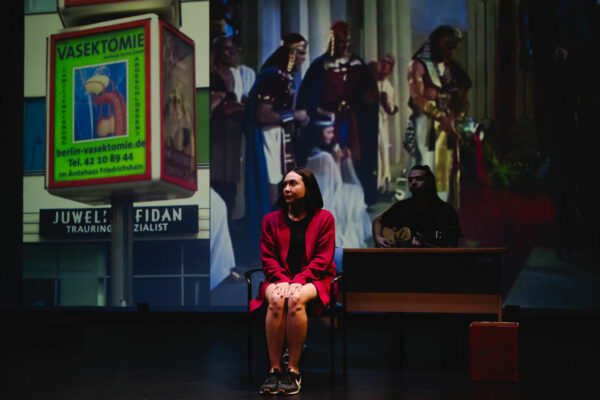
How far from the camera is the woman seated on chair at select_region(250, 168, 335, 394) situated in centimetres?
341

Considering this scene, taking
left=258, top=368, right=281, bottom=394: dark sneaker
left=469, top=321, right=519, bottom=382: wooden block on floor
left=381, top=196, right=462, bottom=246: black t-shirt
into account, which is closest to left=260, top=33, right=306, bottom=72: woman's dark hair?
left=381, top=196, right=462, bottom=246: black t-shirt

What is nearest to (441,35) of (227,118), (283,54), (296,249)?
(283,54)

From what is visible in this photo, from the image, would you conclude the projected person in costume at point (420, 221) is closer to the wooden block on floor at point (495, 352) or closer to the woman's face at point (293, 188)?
the wooden block on floor at point (495, 352)

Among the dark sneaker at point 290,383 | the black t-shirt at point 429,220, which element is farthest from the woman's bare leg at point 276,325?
the black t-shirt at point 429,220

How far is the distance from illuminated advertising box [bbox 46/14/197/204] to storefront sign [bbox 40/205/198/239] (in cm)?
14

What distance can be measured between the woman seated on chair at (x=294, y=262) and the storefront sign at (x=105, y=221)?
2.94 m

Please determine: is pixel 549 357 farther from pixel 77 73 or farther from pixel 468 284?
pixel 77 73

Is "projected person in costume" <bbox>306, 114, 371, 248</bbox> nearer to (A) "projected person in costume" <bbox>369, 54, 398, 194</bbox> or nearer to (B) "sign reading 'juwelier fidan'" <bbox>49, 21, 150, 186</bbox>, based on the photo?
(A) "projected person in costume" <bbox>369, 54, 398, 194</bbox>

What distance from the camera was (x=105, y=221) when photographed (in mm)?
6676

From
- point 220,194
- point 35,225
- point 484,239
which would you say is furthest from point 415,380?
point 35,225

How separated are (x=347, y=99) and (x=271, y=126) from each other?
752 mm

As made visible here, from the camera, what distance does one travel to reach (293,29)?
651 cm

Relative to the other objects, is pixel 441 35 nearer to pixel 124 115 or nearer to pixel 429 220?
pixel 429 220

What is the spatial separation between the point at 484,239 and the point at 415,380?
2.80m
